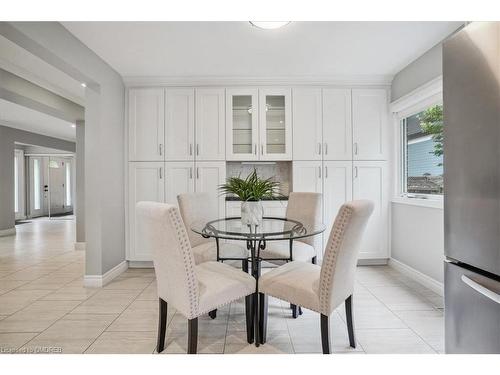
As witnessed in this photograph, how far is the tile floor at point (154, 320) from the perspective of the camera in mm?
2053

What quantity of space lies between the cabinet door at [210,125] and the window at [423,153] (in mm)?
2250

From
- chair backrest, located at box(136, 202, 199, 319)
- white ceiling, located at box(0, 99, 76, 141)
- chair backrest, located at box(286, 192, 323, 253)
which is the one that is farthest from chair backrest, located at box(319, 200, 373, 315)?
white ceiling, located at box(0, 99, 76, 141)

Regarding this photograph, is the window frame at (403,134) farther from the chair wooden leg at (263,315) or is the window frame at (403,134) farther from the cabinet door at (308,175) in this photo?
the chair wooden leg at (263,315)

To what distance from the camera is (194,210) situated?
2912 mm

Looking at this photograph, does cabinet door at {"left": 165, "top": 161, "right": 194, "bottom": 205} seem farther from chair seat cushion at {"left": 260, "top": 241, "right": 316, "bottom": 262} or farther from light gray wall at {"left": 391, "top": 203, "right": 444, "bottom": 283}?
light gray wall at {"left": 391, "top": 203, "right": 444, "bottom": 283}

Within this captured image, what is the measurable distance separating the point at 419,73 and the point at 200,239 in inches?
113

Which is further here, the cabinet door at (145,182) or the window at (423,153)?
the cabinet door at (145,182)

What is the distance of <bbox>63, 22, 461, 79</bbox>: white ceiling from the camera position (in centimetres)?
258

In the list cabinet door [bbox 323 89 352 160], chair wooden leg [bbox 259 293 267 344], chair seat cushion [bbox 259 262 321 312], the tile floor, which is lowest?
the tile floor

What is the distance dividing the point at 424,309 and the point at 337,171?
1772mm

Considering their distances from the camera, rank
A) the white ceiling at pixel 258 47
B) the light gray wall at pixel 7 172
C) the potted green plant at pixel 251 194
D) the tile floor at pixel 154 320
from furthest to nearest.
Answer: the light gray wall at pixel 7 172, the white ceiling at pixel 258 47, the potted green plant at pixel 251 194, the tile floor at pixel 154 320

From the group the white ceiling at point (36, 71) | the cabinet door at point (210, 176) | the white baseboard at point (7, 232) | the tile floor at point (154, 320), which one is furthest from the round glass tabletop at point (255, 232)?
the white baseboard at point (7, 232)

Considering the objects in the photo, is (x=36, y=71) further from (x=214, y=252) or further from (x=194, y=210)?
(x=214, y=252)

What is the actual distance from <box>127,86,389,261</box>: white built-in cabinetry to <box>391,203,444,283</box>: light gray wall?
0.97ft
